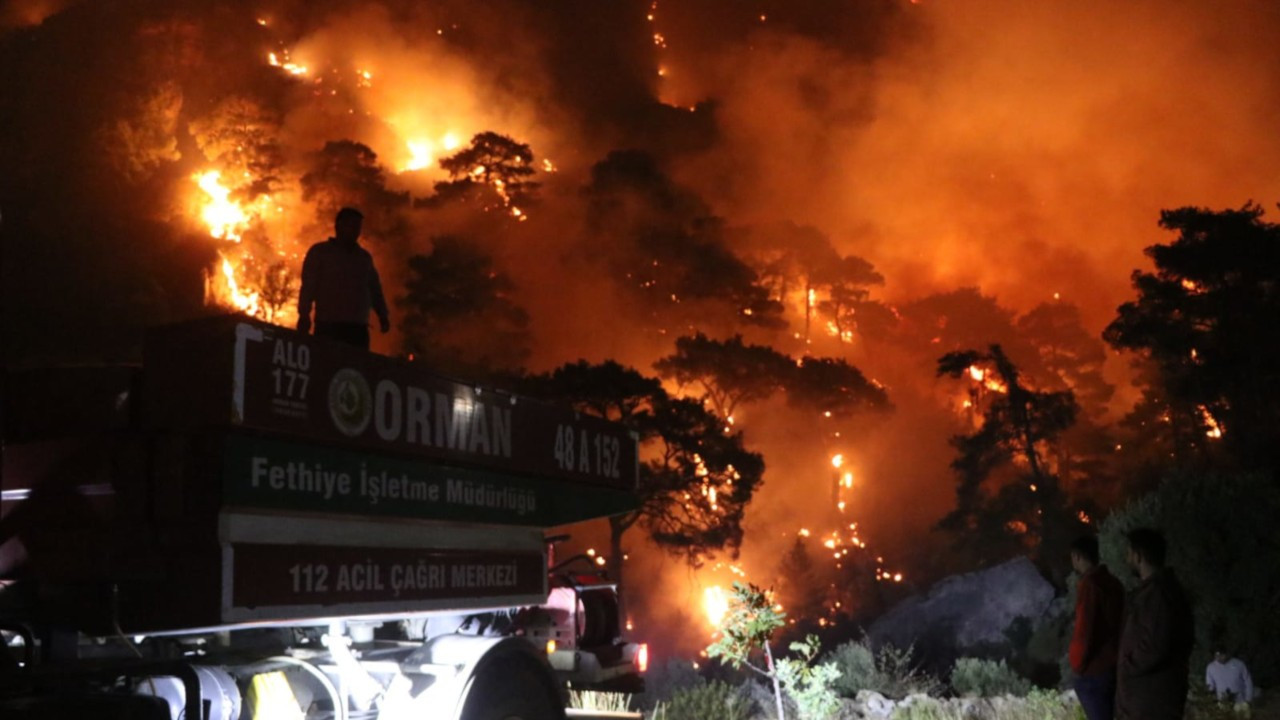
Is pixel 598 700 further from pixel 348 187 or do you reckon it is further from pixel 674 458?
pixel 348 187

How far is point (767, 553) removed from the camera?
45156mm

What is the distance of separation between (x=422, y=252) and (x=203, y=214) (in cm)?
909

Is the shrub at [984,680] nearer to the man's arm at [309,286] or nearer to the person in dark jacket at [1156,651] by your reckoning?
the person in dark jacket at [1156,651]

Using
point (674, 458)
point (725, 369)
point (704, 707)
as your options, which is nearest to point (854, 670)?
point (704, 707)

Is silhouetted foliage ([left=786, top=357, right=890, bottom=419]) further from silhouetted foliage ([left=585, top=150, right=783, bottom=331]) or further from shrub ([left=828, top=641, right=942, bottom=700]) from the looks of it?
shrub ([left=828, top=641, right=942, bottom=700])

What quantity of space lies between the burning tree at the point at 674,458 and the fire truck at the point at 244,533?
73.2 ft

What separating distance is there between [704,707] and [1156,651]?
654 cm

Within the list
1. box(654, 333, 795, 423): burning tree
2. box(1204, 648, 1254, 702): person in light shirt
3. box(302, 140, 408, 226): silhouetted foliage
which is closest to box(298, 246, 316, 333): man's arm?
box(1204, 648, 1254, 702): person in light shirt

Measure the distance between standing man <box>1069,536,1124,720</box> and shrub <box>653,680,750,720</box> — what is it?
5.14 meters

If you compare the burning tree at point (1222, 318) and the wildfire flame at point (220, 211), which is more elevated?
the wildfire flame at point (220, 211)

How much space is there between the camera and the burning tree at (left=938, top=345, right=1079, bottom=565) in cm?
3073

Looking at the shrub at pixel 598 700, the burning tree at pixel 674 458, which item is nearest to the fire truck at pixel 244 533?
the shrub at pixel 598 700

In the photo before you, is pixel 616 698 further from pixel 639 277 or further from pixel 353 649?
pixel 639 277

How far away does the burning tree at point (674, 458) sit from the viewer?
91.4ft
